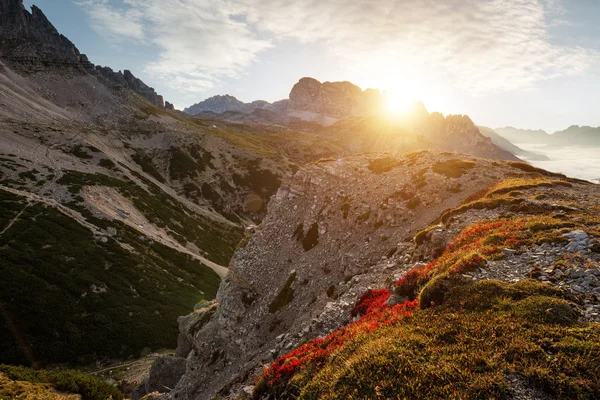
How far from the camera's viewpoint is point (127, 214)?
107 m

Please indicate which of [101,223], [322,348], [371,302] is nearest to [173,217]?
[101,223]

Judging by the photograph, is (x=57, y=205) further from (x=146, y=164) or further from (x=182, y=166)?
(x=182, y=166)

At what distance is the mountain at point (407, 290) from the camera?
34.8 ft

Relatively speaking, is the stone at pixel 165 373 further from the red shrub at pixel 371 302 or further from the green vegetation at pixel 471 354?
the green vegetation at pixel 471 354

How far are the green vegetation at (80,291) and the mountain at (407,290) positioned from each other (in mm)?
25094

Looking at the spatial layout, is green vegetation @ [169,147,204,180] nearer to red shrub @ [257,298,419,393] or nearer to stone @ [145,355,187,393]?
stone @ [145,355,187,393]

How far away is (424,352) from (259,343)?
2488 centimetres

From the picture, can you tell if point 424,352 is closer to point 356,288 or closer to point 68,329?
point 356,288

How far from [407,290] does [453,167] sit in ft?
85.6

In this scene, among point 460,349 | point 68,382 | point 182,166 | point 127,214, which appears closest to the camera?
point 460,349

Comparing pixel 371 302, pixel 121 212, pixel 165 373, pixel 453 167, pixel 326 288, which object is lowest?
pixel 165 373

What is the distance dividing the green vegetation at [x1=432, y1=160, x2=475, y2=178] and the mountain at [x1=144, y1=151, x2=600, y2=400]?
308 mm

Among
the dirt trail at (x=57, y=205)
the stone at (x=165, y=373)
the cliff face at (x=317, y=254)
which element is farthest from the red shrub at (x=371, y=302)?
the dirt trail at (x=57, y=205)

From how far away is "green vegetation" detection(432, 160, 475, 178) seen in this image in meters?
37.3
